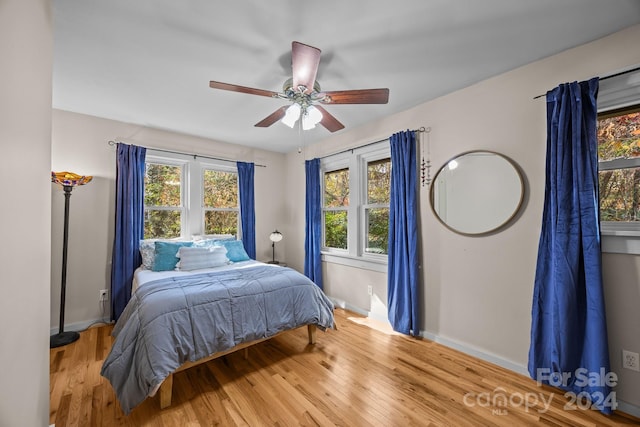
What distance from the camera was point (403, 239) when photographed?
282cm

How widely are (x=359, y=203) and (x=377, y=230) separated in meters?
0.43

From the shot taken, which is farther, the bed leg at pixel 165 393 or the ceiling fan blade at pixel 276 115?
the ceiling fan blade at pixel 276 115

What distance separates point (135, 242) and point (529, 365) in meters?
4.10

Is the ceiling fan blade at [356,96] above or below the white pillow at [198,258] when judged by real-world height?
above

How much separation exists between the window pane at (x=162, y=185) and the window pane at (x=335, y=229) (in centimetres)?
215

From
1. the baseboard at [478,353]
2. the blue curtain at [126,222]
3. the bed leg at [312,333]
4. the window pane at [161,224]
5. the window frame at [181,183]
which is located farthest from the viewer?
the window frame at [181,183]

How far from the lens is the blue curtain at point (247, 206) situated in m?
4.10

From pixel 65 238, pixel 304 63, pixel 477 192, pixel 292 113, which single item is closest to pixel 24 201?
pixel 304 63

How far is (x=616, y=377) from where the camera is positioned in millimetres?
1728

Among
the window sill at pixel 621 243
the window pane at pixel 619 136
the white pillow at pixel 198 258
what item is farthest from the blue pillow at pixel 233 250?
the window pane at pixel 619 136

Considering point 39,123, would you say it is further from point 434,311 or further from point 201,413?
point 434,311

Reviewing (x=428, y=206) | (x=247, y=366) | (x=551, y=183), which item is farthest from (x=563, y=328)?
(x=247, y=366)

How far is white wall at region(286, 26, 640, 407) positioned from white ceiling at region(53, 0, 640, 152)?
15 cm

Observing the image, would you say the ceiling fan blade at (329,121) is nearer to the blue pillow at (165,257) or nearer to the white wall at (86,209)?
the blue pillow at (165,257)
